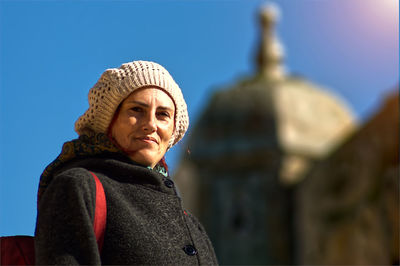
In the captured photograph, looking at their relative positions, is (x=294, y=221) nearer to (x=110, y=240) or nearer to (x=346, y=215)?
(x=346, y=215)

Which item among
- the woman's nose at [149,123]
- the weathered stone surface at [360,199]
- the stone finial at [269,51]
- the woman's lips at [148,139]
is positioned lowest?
the weathered stone surface at [360,199]

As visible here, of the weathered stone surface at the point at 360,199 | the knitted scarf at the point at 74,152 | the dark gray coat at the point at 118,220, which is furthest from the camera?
the weathered stone surface at the point at 360,199

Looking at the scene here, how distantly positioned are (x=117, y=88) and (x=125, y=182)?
27 cm

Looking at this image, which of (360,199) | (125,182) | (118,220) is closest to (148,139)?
(125,182)

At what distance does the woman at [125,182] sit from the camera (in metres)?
1.82

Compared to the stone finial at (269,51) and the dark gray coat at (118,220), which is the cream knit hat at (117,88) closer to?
the dark gray coat at (118,220)

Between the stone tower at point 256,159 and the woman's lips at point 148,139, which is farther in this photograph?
the stone tower at point 256,159

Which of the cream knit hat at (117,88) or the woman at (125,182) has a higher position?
the cream knit hat at (117,88)

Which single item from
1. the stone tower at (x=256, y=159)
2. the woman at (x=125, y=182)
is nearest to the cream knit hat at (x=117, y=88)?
the woman at (x=125, y=182)

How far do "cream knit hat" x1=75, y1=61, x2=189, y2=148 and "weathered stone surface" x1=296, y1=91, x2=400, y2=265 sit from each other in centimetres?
831

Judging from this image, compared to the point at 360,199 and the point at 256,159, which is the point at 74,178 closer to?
the point at 360,199

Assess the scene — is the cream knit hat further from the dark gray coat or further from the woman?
the dark gray coat

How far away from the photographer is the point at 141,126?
2096 millimetres

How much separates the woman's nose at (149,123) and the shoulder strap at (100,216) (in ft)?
0.81
